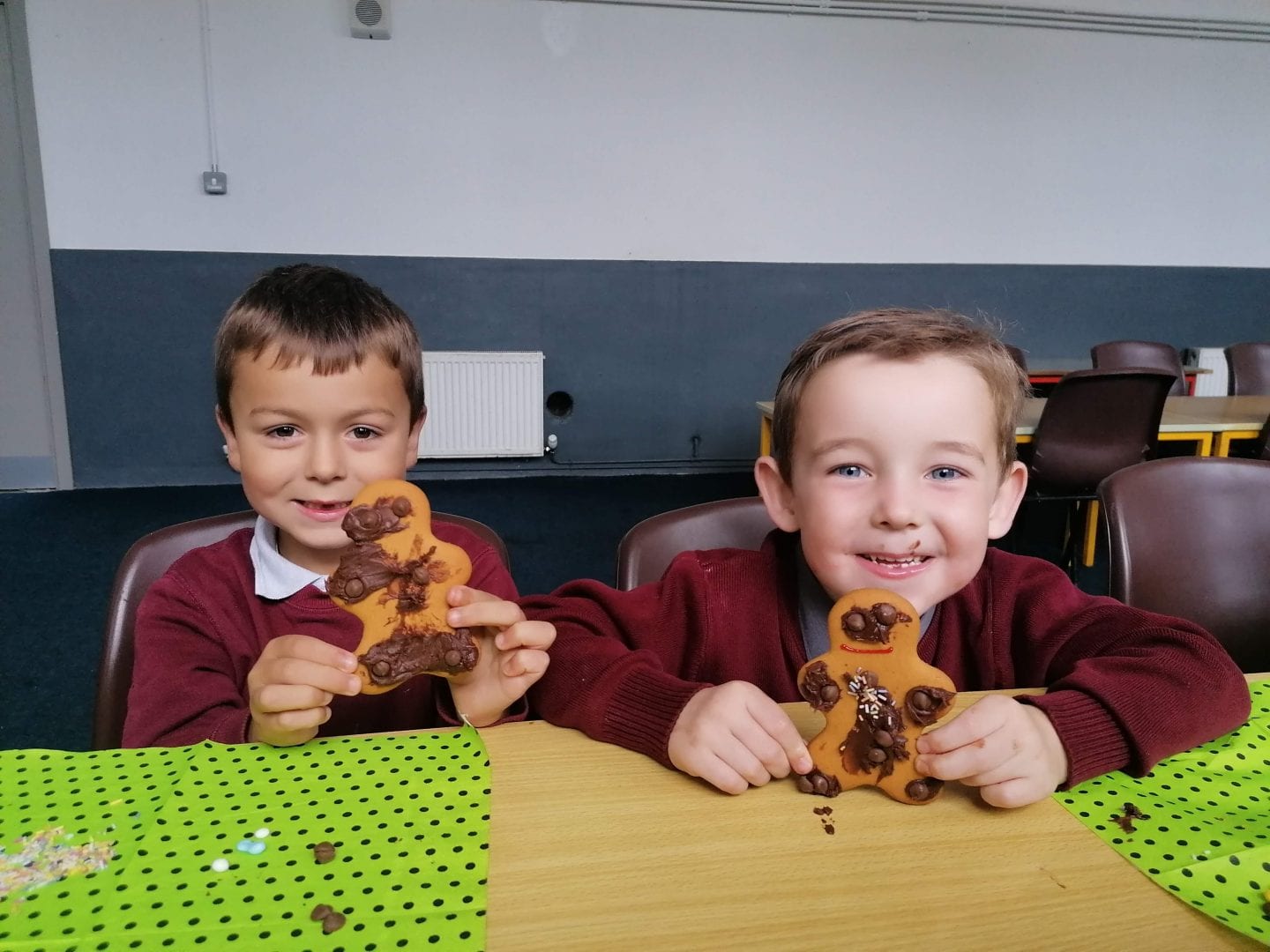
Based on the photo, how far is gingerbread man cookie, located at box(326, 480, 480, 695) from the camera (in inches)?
33.3

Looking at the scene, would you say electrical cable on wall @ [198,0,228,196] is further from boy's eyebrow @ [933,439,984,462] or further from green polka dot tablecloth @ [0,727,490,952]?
boy's eyebrow @ [933,439,984,462]

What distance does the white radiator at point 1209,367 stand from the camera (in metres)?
5.91

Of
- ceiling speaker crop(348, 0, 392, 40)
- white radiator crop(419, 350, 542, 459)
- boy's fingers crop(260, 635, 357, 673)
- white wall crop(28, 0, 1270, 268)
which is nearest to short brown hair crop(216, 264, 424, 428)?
boy's fingers crop(260, 635, 357, 673)

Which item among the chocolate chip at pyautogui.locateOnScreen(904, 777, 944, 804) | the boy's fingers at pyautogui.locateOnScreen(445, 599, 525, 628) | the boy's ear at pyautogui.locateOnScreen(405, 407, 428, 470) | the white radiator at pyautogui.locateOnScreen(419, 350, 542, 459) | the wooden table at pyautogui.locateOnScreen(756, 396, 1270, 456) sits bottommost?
the white radiator at pyautogui.locateOnScreen(419, 350, 542, 459)

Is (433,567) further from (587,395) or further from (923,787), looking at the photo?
(587,395)

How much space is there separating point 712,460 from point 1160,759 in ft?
16.3

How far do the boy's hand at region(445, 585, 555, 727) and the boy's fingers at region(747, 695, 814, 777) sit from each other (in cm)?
25

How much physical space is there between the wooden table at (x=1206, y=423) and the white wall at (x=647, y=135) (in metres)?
2.20

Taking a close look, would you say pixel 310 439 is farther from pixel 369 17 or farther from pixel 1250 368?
pixel 1250 368

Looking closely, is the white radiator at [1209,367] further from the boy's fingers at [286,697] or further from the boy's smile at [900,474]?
the boy's fingers at [286,697]

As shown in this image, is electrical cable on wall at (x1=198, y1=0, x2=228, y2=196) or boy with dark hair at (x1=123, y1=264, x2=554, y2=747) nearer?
boy with dark hair at (x1=123, y1=264, x2=554, y2=747)

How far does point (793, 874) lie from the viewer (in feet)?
2.09

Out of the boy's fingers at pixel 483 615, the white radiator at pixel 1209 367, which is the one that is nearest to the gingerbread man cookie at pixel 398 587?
the boy's fingers at pixel 483 615

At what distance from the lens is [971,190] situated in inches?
224
